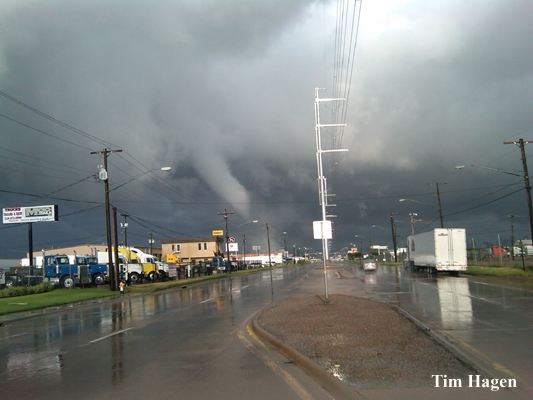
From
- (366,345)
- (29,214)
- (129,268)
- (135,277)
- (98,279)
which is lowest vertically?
(135,277)

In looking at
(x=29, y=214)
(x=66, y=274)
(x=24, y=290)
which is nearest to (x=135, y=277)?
(x=66, y=274)

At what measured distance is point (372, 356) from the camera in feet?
28.5

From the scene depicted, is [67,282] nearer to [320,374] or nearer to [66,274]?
[66,274]

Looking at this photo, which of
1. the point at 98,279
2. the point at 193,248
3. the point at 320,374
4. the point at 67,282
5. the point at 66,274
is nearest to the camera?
the point at 320,374

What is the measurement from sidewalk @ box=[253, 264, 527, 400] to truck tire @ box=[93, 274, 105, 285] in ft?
112

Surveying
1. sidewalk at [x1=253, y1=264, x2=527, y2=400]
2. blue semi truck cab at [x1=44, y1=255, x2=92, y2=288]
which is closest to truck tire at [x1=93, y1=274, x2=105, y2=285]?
blue semi truck cab at [x1=44, y1=255, x2=92, y2=288]

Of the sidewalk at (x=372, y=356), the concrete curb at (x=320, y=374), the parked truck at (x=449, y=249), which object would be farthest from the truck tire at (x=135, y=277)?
the concrete curb at (x=320, y=374)

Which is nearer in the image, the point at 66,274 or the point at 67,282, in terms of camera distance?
the point at 67,282

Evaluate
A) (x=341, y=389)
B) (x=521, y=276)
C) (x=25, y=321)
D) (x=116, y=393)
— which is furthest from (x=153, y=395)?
(x=521, y=276)

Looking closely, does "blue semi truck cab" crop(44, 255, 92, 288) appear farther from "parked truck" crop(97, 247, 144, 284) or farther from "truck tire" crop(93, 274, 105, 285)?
"parked truck" crop(97, 247, 144, 284)

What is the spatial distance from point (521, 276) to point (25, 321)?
3207 cm

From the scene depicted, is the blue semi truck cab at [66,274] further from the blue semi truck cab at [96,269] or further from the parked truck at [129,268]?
the parked truck at [129,268]

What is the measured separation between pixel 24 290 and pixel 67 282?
896cm

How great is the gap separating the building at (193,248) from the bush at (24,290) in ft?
298
